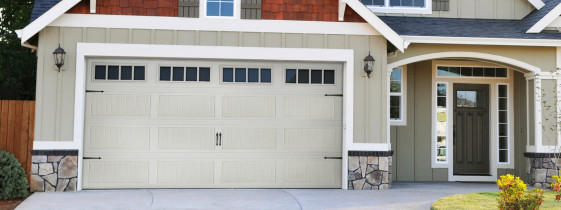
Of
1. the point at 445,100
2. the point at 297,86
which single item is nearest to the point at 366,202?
the point at 297,86

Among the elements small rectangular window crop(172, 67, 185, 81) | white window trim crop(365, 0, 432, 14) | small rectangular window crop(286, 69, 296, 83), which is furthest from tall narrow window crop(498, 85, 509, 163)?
small rectangular window crop(172, 67, 185, 81)

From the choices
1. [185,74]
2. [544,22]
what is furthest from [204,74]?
[544,22]

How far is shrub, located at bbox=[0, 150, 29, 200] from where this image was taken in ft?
29.8

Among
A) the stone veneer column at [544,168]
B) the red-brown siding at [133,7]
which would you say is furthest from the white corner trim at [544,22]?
the red-brown siding at [133,7]

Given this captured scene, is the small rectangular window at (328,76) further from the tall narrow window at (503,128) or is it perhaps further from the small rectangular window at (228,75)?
the tall narrow window at (503,128)

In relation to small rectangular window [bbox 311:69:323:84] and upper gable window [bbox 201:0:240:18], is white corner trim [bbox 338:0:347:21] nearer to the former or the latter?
small rectangular window [bbox 311:69:323:84]

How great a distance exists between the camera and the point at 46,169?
32.1 feet

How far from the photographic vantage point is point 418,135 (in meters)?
12.4

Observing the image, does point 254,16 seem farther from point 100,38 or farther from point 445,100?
point 445,100

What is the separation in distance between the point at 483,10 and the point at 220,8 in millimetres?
5747

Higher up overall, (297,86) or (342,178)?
(297,86)

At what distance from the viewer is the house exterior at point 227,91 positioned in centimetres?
A: 997

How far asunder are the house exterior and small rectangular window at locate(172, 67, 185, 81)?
2cm

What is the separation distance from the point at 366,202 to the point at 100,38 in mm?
5139
